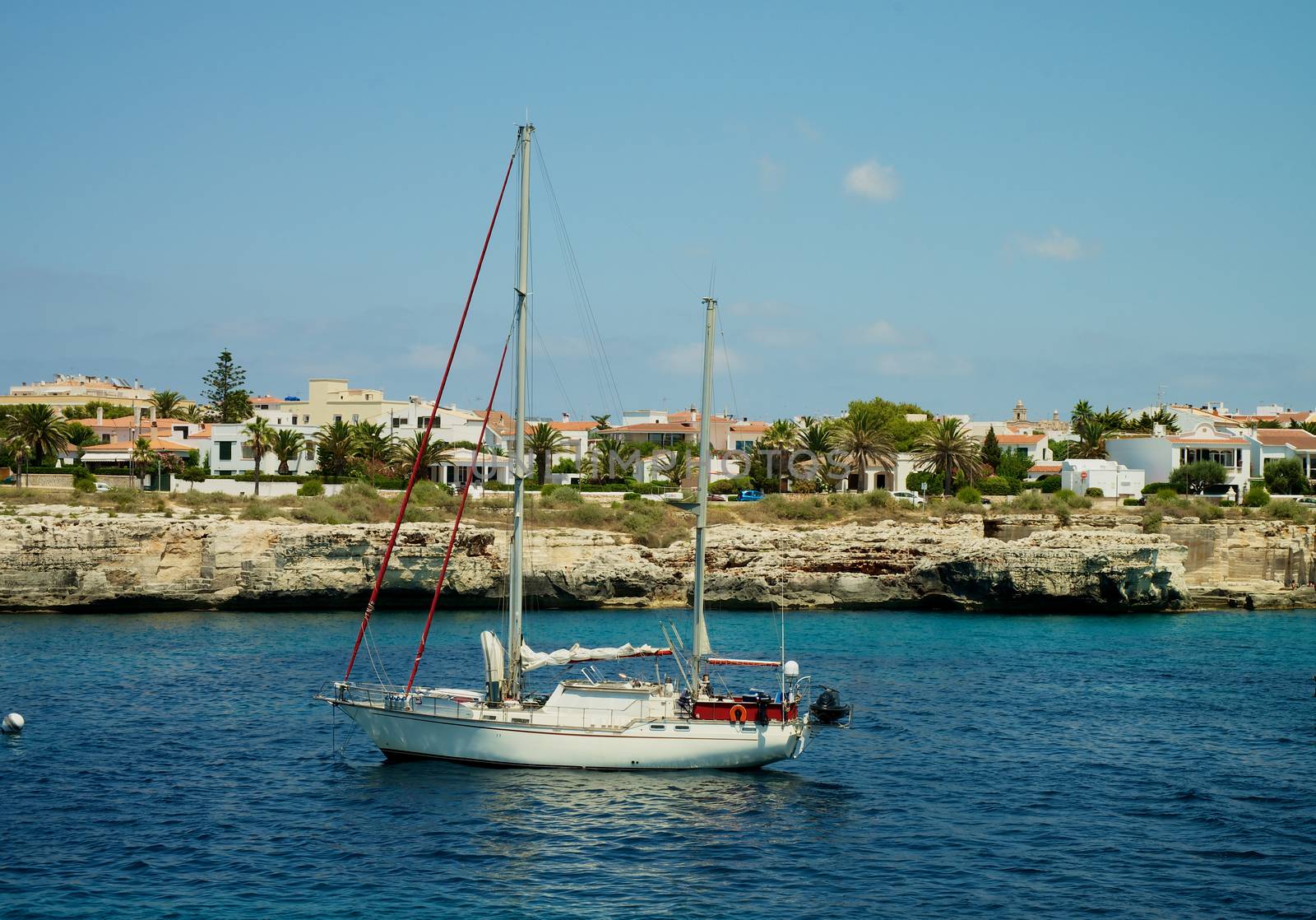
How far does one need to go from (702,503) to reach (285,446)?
64598 mm

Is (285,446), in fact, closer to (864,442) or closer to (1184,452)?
(864,442)

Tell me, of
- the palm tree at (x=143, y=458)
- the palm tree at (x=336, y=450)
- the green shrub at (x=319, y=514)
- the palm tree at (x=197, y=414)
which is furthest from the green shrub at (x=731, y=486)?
the palm tree at (x=197, y=414)

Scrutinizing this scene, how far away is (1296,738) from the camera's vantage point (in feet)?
127

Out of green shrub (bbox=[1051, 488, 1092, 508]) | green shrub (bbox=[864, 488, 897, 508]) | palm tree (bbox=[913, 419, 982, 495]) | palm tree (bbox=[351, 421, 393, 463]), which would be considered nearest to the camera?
green shrub (bbox=[864, 488, 897, 508])

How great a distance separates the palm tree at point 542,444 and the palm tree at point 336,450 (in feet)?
44.5

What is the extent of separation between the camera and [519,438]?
34938mm

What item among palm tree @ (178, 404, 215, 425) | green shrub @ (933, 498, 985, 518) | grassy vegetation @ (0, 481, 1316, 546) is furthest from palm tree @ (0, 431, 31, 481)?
green shrub @ (933, 498, 985, 518)

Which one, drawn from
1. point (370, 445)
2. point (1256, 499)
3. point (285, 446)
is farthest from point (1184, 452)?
point (285, 446)

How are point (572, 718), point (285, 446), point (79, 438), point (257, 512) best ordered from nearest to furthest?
point (572, 718)
point (257, 512)
point (285, 446)
point (79, 438)

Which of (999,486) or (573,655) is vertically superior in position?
(999,486)

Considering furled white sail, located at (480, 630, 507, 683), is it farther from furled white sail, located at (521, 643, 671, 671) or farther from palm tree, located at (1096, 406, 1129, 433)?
palm tree, located at (1096, 406, 1129, 433)

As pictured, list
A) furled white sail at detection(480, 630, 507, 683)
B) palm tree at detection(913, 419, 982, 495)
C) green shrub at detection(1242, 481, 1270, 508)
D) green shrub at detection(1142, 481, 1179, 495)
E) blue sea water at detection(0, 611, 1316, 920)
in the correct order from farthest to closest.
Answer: palm tree at detection(913, 419, 982, 495) → green shrub at detection(1142, 481, 1179, 495) → green shrub at detection(1242, 481, 1270, 508) → furled white sail at detection(480, 630, 507, 683) → blue sea water at detection(0, 611, 1316, 920)

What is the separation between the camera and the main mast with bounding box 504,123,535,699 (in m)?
34.5

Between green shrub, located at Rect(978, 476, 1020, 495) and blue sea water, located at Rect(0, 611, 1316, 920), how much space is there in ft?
137
